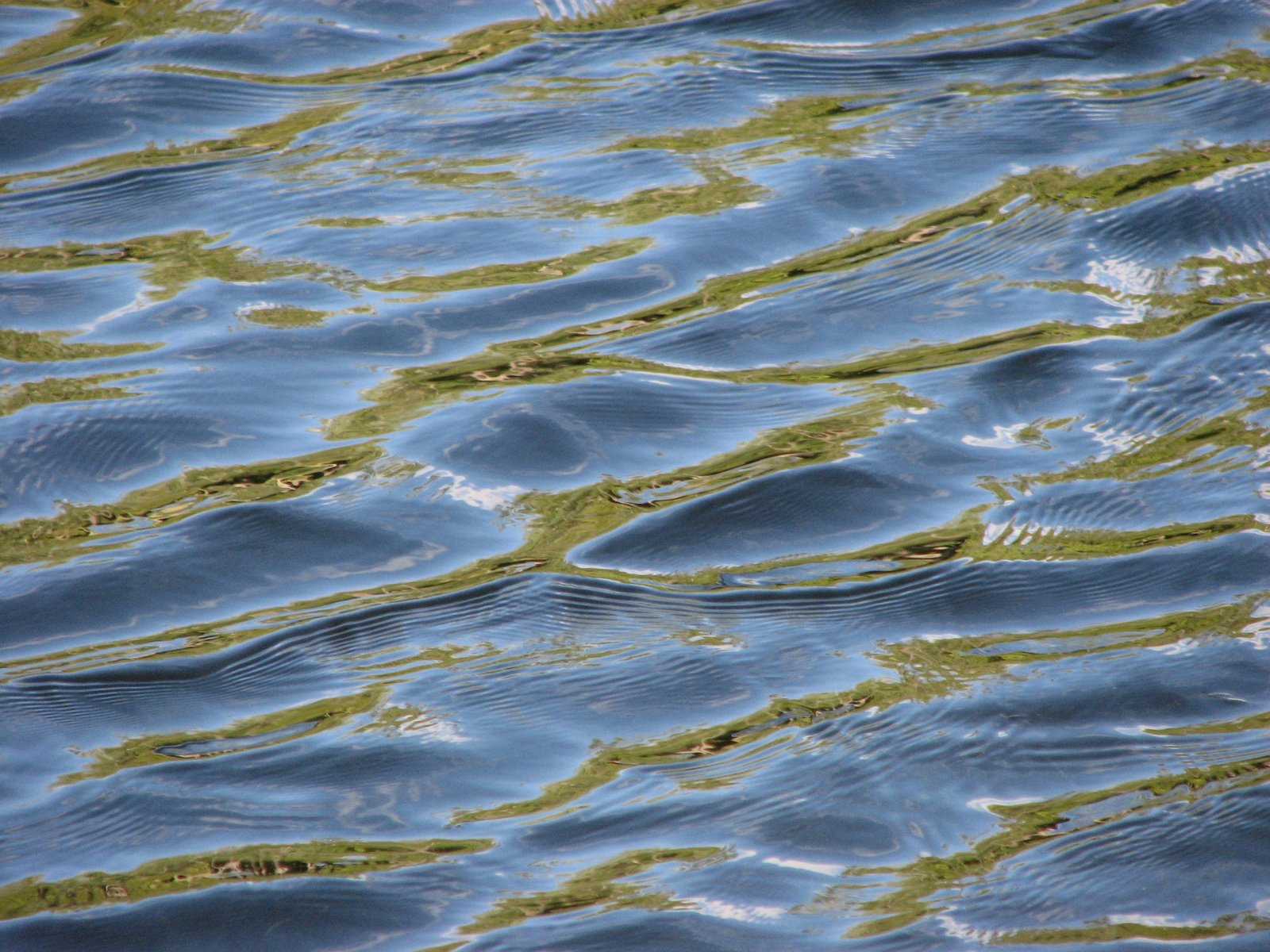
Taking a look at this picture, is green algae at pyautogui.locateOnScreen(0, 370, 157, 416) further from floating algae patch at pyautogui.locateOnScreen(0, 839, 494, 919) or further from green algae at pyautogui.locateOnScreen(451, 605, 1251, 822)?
green algae at pyautogui.locateOnScreen(451, 605, 1251, 822)

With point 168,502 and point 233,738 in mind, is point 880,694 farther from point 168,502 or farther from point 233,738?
point 168,502

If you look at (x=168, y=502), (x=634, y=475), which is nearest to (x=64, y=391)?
(x=168, y=502)

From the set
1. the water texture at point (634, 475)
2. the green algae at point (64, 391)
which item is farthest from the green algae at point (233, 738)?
the green algae at point (64, 391)

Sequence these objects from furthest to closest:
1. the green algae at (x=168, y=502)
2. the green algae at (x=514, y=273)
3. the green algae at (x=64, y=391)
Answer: the green algae at (x=514, y=273)
the green algae at (x=64, y=391)
the green algae at (x=168, y=502)

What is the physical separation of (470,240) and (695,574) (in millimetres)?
973

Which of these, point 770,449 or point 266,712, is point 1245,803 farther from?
point 266,712

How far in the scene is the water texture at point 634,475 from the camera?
130 centimetres

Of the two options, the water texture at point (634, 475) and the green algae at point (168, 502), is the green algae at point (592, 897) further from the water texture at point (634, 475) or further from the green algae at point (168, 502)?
the green algae at point (168, 502)

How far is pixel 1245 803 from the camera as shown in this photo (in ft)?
4.36

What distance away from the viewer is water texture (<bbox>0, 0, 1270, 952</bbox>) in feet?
4.25

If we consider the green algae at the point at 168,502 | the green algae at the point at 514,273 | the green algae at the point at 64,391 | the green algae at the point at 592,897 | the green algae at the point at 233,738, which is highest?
the green algae at the point at 514,273

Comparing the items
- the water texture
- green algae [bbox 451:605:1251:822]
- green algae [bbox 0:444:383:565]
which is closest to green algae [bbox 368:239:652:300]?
the water texture

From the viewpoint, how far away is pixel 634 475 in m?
1.84

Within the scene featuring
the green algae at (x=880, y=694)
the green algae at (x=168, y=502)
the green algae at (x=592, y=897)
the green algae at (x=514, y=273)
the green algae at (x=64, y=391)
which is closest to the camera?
the green algae at (x=592, y=897)
